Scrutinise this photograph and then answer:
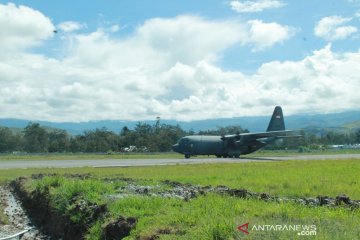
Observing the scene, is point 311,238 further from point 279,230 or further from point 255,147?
point 255,147

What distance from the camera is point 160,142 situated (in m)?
127

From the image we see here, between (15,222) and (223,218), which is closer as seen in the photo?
(223,218)

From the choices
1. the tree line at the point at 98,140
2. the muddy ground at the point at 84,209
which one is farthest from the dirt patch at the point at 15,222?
the tree line at the point at 98,140

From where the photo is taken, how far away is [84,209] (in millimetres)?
13211

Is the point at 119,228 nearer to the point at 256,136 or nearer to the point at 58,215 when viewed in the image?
the point at 58,215

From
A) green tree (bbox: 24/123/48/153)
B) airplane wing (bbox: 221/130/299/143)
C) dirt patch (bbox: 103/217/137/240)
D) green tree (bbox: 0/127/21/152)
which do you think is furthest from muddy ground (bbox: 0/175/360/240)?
green tree (bbox: 0/127/21/152)

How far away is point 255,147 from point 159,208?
51.4 metres

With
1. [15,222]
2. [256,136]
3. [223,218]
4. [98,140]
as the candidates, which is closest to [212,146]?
[256,136]

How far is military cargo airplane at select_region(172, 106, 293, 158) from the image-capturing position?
56.1 meters

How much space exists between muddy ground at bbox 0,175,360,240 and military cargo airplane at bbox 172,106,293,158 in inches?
1351

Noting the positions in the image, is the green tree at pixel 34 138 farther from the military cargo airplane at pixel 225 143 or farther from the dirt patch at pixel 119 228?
the dirt patch at pixel 119 228

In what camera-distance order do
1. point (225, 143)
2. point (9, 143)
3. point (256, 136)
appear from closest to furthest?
point (225, 143) < point (256, 136) < point (9, 143)

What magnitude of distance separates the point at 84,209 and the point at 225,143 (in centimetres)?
4617

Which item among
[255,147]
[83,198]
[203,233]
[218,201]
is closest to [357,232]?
[203,233]
